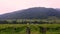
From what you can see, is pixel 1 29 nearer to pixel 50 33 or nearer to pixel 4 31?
pixel 4 31

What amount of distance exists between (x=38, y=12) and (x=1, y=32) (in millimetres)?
5346

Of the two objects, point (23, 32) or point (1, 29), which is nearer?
point (23, 32)

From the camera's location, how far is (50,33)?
506cm

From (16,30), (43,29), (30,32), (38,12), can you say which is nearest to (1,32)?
(16,30)

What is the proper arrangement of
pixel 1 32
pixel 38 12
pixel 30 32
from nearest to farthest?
1. pixel 30 32
2. pixel 1 32
3. pixel 38 12

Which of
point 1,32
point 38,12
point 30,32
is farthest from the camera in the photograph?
point 38,12

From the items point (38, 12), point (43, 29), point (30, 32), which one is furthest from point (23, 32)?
point (38, 12)

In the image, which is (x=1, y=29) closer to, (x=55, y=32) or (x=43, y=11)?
(x=55, y=32)

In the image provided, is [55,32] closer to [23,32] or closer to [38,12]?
[23,32]

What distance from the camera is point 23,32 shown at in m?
4.87

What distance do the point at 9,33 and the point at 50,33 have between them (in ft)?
4.50

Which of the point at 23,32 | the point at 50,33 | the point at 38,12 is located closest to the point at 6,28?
the point at 23,32

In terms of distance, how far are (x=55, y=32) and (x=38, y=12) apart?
4.97 metres

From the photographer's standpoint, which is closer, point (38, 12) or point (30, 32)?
point (30, 32)
